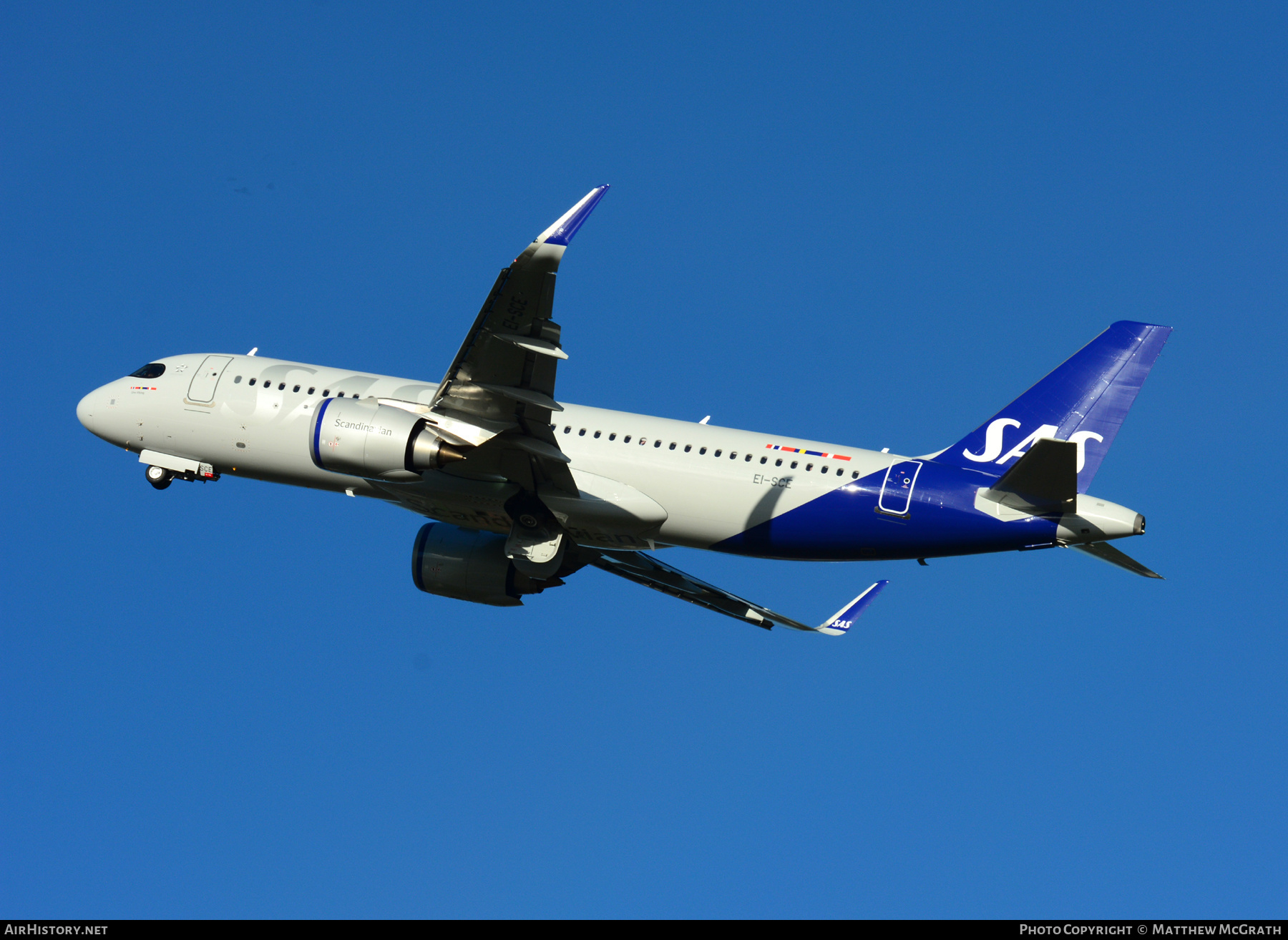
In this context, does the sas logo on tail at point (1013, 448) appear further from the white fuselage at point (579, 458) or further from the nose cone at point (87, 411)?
the nose cone at point (87, 411)

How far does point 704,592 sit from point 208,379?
14.0 meters

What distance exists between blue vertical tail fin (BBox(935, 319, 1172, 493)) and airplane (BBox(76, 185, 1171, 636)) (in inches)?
1.7

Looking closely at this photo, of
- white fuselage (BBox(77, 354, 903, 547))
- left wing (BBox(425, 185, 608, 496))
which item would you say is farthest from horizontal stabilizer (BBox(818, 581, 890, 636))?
left wing (BBox(425, 185, 608, 496))

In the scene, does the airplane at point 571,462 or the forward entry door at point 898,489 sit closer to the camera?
the airplane at point 571,462

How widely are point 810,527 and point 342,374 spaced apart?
1215 cm

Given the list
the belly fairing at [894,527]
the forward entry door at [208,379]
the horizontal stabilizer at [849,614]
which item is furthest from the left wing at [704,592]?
the forward entry door at [208,379]

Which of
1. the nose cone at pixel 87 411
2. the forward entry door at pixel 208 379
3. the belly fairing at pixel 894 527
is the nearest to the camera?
the belly fairing at pixel 894 527

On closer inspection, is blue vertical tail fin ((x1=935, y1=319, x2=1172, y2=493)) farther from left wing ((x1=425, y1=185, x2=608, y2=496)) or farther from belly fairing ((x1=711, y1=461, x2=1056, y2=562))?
left wing ((x1=425, y1=185, x2=608, y2=496))

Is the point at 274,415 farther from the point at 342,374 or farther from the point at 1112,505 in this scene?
the point at 1112,505

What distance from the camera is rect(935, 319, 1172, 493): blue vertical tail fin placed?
27719mm

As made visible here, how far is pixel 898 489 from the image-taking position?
2712 centimetres

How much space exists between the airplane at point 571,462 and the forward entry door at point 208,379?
0.06 m

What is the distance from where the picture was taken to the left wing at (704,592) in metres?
33.2

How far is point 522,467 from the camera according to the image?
27.2 m
